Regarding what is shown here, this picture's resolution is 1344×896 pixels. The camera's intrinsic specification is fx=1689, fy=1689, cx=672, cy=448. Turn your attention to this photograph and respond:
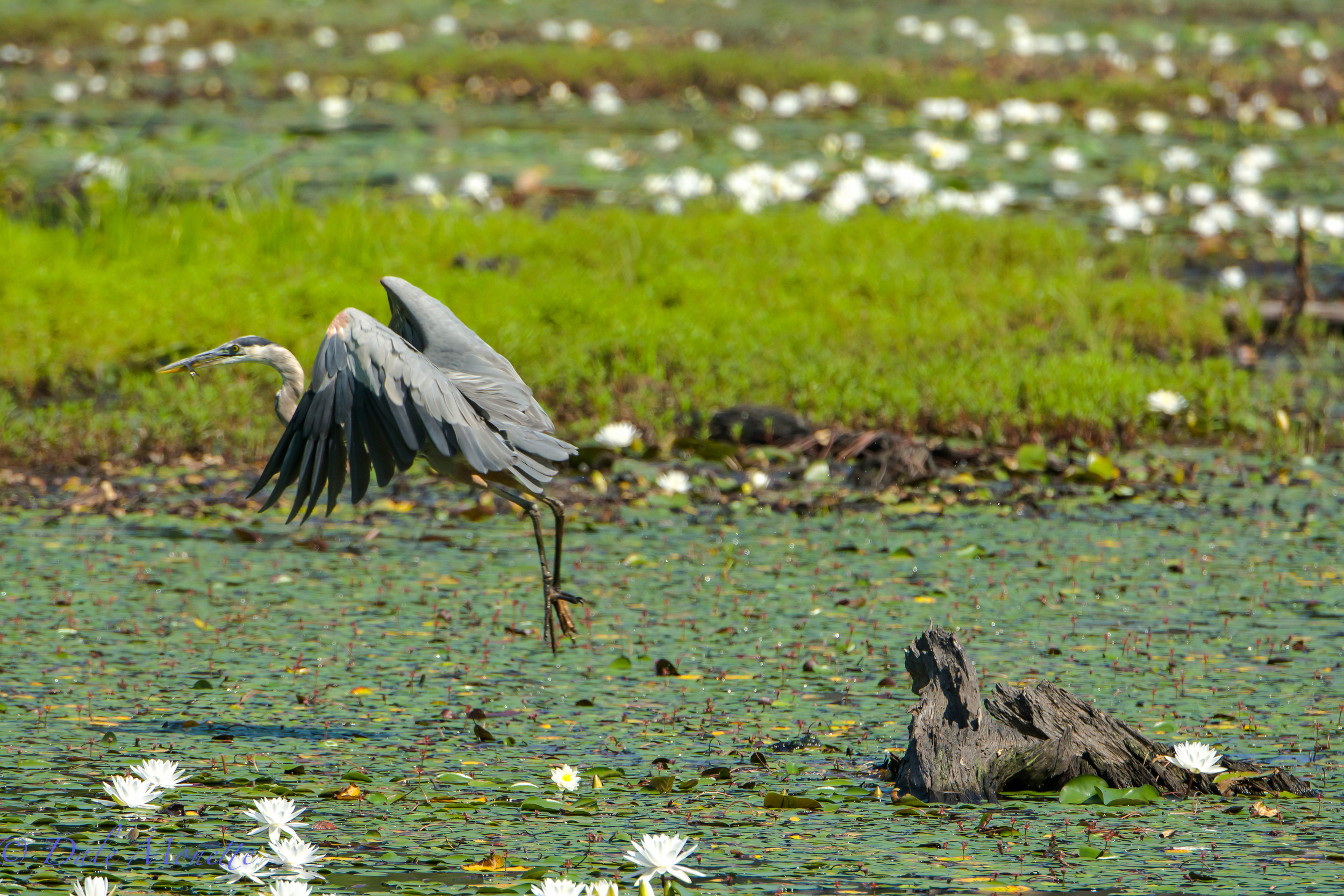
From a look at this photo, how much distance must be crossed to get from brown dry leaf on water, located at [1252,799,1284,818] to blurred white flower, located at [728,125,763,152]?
7184 millimetres

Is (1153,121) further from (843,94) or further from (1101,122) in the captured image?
(843,94)

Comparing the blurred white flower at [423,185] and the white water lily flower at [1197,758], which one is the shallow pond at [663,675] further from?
the blurred white flower at [423,185]

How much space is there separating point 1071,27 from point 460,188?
8087 mm

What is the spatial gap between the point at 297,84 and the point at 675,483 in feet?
27.0

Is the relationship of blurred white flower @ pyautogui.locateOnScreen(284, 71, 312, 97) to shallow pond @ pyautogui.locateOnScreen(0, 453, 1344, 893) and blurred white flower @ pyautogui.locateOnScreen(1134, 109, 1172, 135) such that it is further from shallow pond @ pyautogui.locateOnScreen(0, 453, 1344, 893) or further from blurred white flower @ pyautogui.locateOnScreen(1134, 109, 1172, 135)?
shallow pond @ pyautogui.locateOnScreen(0, 453, 1344, 893)

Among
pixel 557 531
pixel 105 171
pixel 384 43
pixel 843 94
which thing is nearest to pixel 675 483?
pixel 557 531

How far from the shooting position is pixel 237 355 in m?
4.36

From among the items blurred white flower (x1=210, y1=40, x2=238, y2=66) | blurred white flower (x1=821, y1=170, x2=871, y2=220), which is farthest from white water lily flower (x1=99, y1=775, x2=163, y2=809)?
blurred white flower (x1=210, y1=40, x2=238, y2=66)

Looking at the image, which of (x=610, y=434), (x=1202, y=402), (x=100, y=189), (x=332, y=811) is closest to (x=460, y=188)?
(x=100, y=189)

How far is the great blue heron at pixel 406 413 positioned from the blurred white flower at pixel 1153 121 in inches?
311

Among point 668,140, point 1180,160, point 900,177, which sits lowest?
point 900,177

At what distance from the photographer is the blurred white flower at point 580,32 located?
14766mm

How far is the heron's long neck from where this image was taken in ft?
14.0

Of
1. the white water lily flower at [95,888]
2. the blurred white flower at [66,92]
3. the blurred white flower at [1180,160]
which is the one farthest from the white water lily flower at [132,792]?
the blurred white flower at [66,92]
